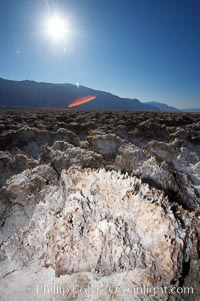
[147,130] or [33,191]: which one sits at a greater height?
[33,191]

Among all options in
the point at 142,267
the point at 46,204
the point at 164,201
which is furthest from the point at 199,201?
the point at 46,204

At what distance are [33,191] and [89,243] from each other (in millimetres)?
1558

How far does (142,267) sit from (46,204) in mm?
1305

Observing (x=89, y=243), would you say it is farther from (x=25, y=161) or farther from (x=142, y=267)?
(x=25, y=161)

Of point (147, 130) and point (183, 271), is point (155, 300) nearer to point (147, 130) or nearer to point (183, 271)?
point (183, 271)

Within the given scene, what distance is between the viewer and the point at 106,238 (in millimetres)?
1898

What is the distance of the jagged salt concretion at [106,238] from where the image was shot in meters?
1.78

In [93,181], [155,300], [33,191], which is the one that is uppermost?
[93,181]

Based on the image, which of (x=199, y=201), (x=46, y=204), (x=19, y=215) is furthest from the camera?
(x=199, y=201)

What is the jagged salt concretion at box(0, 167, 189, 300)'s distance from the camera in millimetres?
1775

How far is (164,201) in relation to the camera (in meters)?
1.96

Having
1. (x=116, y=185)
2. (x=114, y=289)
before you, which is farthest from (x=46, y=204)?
(x=114, y=289)

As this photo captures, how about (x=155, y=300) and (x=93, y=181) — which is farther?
(x=93, y=181)

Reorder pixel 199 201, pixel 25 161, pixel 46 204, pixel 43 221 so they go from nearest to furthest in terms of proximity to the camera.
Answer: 1. pixel 43 221
2. pixel 46 204
3. pixel 199 201
4. pixel 25 161
